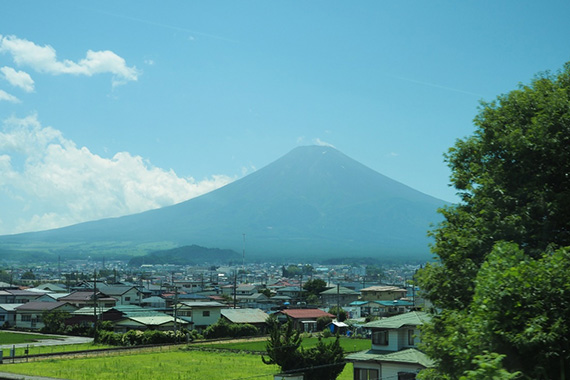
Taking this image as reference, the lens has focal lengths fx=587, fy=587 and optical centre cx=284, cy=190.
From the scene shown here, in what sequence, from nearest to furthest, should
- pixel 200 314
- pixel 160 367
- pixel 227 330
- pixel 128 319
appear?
pixel 160 367, pixel 128 319, pixel 227 330, pixel 200 314

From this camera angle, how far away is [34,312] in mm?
51250

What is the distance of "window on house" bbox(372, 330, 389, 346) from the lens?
20.4 metres

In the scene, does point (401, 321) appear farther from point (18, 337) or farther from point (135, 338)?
point (18, 337)

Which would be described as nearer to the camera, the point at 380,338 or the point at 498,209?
the point at 498,209

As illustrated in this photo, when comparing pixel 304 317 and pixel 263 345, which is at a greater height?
pixel 304 317

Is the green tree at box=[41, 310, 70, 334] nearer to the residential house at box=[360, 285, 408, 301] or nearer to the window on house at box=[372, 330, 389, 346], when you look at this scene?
the window on house at box=[372, 330, 389, 346]

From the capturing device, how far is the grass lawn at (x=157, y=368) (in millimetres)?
24891

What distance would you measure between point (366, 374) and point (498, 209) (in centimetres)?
1083

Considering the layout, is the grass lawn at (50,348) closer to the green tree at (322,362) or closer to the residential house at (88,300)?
the residential house at (88,300)

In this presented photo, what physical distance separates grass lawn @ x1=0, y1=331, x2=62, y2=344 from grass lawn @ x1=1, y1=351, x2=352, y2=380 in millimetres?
10854

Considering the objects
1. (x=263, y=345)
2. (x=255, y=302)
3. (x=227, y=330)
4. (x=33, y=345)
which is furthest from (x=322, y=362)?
(x=255, y=302)

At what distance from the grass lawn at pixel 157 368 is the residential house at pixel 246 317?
1462 cm

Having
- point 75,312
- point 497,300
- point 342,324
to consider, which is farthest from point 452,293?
point 75,312

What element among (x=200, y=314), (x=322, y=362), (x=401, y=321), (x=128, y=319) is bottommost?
(x=200, y=314)
